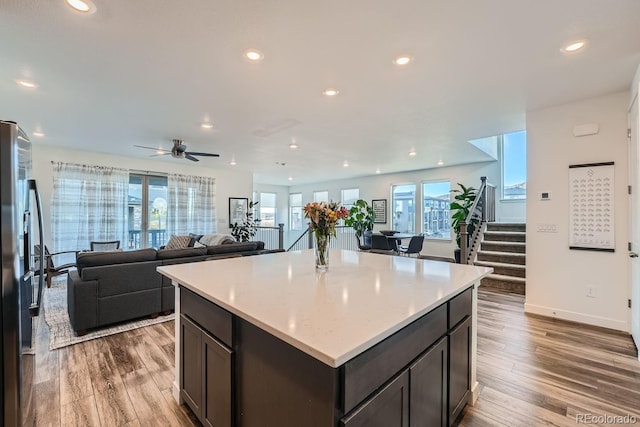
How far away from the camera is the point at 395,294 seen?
152 centimetres

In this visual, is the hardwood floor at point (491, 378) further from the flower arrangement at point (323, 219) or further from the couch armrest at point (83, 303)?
the flower arrangement at point (323, 219)

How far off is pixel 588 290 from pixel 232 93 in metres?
4.56

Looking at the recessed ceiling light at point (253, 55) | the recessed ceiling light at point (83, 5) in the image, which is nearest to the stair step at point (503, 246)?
the recessed ceiling light at point (253, 55)

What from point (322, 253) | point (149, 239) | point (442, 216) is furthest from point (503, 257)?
point (149, 239)

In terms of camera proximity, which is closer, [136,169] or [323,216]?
[323,216]

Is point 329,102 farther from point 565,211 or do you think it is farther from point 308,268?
point 565,211

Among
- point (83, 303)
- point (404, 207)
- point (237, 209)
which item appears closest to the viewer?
point (83, 303)

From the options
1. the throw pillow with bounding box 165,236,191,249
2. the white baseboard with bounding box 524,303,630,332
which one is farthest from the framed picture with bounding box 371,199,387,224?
the throw pillow with bounding box 165,236,191,249

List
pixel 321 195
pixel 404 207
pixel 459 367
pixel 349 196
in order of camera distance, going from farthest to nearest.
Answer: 1. pixel 321 195
2. pixel 349 196
3. pixel 404 207
4. pixel 459 367

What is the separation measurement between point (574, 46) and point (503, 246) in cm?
389

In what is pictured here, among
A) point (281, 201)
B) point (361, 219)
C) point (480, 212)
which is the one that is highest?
point (281, 201)

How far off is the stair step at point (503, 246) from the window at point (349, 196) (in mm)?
4979

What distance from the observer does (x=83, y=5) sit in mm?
1777

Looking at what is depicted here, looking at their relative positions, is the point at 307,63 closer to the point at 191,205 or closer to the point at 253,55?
the point at 253,55
